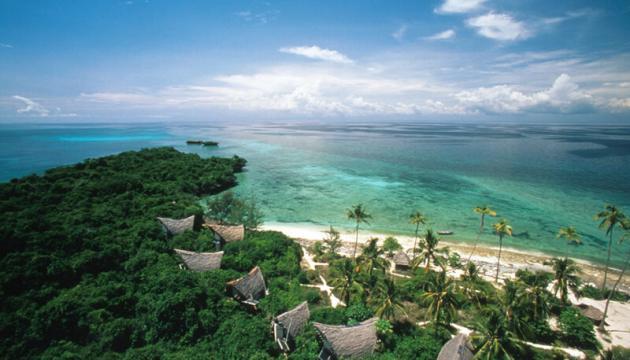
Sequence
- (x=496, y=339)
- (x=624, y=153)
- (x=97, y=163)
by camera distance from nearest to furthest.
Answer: (x=496, y=339) < (x=97, y=163) < (x=624, y=153)

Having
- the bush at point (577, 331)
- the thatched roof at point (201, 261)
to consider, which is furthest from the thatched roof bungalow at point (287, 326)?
the bush at point (577, 331)

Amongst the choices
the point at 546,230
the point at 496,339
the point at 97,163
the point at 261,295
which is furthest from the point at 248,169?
the point at 496,339

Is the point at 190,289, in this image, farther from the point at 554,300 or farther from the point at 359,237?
the point at 554,300

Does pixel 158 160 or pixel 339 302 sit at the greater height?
pixel 158 160

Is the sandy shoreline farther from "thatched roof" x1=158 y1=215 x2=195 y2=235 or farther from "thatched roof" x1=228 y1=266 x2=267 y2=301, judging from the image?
"thatched roof" x1=228 y1=266 x2=267 y2=301

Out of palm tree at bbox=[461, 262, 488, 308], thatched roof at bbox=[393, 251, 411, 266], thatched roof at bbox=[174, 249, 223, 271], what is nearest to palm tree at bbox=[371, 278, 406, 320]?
palm tree at bbox=[461, 262, 488, 308]

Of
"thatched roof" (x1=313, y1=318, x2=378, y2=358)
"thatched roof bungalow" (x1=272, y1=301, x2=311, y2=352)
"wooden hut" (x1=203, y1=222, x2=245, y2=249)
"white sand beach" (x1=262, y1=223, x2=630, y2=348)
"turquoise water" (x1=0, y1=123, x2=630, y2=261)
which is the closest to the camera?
"thatched roof" (x1=313, y1=318, x2=378, y2=358)

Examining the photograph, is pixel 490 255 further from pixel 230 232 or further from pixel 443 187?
pixel 230 232
